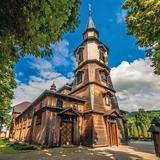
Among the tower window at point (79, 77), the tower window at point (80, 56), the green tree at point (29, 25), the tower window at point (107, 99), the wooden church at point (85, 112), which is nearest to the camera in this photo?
the green tree at point (29, 25)

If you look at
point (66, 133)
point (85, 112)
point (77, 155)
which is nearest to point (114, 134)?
point (85, 112)

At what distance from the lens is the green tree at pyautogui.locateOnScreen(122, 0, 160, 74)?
281 inches

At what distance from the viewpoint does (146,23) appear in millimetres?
7555

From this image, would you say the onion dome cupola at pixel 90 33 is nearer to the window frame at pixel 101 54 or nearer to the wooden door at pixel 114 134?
the window frame at pixel 101 54

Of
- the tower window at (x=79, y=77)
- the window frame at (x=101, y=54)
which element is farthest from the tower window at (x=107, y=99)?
the window frame at (x=101, y=54)

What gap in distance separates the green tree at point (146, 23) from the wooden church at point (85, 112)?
33.6ft

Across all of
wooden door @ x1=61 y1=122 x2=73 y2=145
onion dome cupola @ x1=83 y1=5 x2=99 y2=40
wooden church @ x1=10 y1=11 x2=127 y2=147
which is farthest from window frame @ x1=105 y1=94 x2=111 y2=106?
onion dome cupola @ x1=83 y1=5 x2=99 y2=40

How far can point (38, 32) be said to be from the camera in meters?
5.02

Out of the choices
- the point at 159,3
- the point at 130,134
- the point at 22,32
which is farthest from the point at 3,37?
the point at 130,134

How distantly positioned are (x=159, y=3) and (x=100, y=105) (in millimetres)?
14441

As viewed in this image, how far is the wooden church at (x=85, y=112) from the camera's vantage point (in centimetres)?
1612

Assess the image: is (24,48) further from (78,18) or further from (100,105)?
(100,105)

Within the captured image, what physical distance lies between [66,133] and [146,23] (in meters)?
13.9

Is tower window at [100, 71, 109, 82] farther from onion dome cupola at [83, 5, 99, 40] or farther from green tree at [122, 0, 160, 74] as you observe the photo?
green tree at [122, 0, 160, 74]
